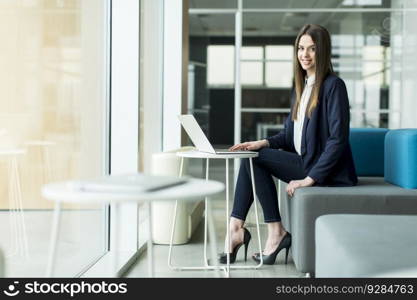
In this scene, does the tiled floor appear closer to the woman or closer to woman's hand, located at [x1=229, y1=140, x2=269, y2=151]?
the woman

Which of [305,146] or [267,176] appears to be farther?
[267,176]

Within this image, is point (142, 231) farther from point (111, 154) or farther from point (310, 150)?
point (310, 150)

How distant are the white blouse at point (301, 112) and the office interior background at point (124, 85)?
953mm

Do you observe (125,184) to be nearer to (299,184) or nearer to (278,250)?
(299,184)

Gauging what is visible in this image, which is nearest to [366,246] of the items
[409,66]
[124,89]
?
[124,89]

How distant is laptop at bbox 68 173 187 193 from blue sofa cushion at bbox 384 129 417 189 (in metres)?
1.95

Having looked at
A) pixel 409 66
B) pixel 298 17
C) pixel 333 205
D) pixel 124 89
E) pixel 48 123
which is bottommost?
pixel 333 205

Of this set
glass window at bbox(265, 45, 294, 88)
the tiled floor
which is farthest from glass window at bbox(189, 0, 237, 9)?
the tiled floor

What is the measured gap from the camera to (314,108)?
3459mm

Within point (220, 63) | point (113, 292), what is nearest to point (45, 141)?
point (113, 292)

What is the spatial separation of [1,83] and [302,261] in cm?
185

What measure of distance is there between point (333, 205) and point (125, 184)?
1.81 meters

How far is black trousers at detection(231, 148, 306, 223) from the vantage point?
3660 mm

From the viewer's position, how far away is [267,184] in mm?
3693
